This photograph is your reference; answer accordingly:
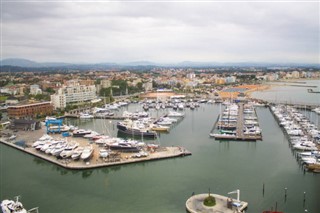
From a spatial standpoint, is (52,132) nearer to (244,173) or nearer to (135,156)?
(135,156)

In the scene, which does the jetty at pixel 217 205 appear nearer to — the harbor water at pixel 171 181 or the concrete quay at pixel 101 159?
the harbor water at pixel 171 181

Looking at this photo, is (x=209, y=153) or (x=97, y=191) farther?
(x=209, y=153)

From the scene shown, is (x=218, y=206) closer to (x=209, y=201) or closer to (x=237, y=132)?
(x=209, y=201)

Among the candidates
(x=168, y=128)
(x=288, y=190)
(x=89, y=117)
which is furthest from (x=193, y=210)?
(x=89, y=117)

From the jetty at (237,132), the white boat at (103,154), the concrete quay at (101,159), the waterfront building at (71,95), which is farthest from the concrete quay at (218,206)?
the waterfront building at (71,95)

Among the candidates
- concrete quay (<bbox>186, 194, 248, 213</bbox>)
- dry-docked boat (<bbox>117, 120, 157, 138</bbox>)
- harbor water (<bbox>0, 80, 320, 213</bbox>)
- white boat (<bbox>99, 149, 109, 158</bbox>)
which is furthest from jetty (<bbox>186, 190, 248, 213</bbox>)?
dry-docked boat (<bbox>117, 120, 157, 138</bbox>)

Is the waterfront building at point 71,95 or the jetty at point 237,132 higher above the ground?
the waterfront building at point 71,95
